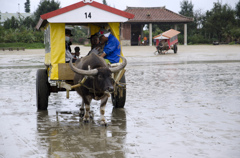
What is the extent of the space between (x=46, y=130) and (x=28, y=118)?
1168 mm

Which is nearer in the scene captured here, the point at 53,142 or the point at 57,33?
the point at 53,142

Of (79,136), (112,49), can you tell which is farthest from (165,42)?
(79,136)

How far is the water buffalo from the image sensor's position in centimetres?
665

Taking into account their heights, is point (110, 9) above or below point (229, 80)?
above

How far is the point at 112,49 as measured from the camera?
8.00 metres

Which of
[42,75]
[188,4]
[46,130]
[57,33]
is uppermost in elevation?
[188,4]

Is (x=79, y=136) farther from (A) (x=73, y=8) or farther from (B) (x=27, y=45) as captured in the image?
(B) (x=27, y=45)

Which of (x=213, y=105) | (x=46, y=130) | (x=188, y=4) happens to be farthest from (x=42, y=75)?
(x=188, y=4)

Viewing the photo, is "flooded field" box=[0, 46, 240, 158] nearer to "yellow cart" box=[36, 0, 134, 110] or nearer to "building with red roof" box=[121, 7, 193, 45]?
"yellow cart" box=[36, 0, 134, 110]

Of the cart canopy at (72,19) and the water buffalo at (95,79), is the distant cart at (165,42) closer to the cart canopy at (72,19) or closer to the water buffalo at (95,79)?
the cart canopy at (72,19)

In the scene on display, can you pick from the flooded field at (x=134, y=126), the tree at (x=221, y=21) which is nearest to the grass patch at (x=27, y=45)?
the tree at (x=221, y=21)

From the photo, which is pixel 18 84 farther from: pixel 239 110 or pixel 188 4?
pixel 188 4

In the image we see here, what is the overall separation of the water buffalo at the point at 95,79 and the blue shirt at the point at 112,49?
75 centimetres

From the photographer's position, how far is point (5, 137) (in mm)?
6254
